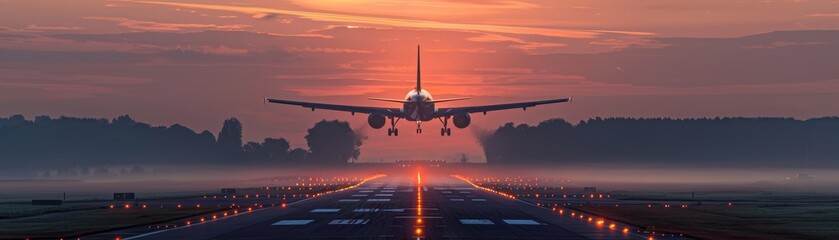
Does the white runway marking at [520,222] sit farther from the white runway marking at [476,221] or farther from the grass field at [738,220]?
the grass field at [738,220]

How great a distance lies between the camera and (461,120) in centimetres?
12912

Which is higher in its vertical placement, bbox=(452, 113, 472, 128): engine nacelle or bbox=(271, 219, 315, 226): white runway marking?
bbox=(452, 113, 472, 128): engine nacelle

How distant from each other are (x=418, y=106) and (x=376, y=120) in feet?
15.9

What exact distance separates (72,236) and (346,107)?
246 feet

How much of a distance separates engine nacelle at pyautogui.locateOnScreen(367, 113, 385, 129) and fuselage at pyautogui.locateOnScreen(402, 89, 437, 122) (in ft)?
8.02

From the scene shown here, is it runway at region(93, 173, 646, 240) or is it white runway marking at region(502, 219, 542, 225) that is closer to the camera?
runway at region(93, 173, 646, 240)

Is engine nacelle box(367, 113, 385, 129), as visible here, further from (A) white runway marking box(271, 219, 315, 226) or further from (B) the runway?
(A) white runway marking box(271, 219, 315, 226)

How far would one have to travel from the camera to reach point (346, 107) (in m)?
136

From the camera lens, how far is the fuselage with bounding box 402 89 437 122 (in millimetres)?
125713

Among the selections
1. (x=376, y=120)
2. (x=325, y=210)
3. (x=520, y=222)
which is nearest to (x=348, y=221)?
(x=520, y=222)

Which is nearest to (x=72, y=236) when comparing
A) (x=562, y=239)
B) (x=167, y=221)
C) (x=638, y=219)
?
(x=167, y=221)

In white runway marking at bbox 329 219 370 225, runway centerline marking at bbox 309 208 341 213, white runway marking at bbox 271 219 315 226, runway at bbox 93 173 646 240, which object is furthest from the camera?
runway centerline marking at bbox 309 208 341 213

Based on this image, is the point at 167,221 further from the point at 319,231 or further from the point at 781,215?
the point at 781,215

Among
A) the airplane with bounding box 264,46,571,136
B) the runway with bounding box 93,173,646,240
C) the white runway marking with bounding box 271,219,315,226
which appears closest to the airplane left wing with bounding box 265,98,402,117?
the airplane with bounding box 264,46,571,136
